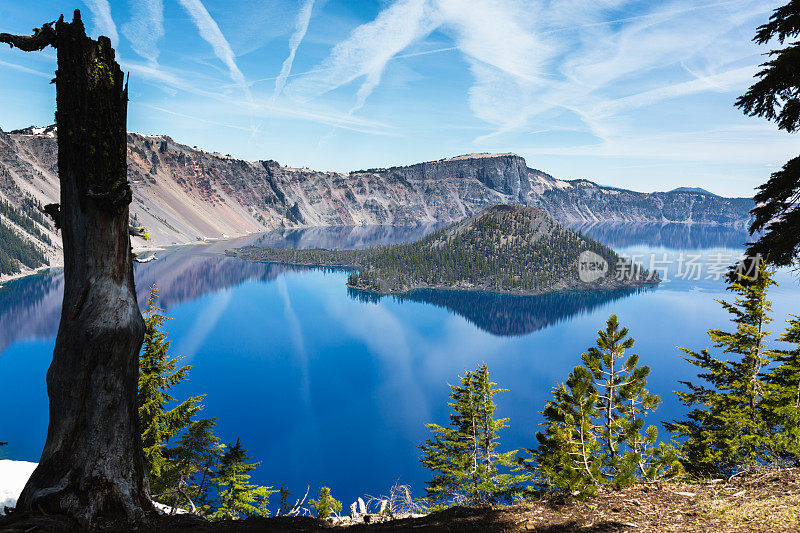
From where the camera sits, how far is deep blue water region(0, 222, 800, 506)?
58906 mm

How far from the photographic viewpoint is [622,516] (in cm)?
606

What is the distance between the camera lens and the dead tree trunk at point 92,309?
5.61 metres

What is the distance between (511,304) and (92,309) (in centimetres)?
15862

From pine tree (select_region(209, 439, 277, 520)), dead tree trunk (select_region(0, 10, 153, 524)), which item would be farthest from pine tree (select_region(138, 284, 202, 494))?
dead tree trunk (select_region(0, 10, 153, 524))

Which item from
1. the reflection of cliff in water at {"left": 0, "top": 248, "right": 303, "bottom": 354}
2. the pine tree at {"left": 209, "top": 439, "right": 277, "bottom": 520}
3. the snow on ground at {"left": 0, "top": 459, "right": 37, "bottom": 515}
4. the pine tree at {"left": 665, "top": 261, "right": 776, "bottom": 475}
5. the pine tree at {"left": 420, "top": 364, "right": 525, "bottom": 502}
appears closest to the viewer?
the pine tree at {"left": 665, "top": 261, "right": 776, "bottom": 475}

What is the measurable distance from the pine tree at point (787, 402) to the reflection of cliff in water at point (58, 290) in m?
128

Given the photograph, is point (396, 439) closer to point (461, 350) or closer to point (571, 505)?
point (461, 350)

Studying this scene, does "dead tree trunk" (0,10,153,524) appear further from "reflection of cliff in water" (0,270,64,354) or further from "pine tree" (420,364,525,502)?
"reflection of cliff in water" (0,270,64,354)

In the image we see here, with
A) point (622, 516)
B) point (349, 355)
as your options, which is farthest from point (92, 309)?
point (349, 355)

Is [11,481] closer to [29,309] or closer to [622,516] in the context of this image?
[622,516]

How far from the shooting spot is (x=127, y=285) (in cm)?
630

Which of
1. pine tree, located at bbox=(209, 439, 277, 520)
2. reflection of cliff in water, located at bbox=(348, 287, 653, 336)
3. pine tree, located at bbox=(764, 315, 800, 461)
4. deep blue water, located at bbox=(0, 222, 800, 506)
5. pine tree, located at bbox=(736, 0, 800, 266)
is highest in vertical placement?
pine tree, located at bbox=(736, 0, 800, 266)

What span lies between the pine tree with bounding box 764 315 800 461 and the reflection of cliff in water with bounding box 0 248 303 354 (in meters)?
128

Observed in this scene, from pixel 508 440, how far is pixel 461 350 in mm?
43660
